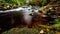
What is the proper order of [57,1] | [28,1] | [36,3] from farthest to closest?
A: [28,1], [36,3], [57,1]

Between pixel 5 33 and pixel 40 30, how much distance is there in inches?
55.8

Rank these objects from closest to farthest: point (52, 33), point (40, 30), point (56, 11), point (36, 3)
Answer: point (52, 33)
point (40, 30)
point (56, 11)
point (36, 3)

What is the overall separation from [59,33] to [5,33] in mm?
2120

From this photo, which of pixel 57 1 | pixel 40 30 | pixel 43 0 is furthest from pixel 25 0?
pixel 40 30

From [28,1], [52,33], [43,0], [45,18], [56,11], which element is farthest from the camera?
[28,1]

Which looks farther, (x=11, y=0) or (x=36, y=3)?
(x=11, y=0)

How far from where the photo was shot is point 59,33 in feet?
16.0

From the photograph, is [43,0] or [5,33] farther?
[43,0]

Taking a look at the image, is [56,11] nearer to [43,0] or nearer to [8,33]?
[8,33]

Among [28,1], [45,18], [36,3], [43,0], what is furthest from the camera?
[28,1]

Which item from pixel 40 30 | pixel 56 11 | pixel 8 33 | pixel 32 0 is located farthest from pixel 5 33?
pixel 32 0

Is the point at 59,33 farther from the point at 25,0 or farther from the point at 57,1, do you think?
the point at 25,0

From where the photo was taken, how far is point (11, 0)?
14.7 metres

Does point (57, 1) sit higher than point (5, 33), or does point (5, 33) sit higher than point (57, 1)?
point (57, 1)
